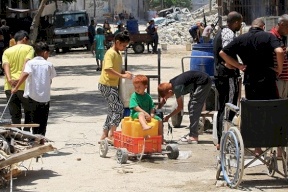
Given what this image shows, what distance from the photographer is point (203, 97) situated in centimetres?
1234

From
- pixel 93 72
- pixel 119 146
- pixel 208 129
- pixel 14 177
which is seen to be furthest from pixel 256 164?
pixel 93 72

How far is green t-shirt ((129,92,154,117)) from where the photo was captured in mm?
10781

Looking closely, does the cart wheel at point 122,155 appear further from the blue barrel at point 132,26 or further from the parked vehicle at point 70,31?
the blue barrel at point 132,26

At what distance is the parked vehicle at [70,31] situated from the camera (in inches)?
1660

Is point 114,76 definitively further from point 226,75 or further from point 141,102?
point 226,75

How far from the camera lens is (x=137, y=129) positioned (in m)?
10.5

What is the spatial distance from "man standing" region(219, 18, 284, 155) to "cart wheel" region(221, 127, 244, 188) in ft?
1.94

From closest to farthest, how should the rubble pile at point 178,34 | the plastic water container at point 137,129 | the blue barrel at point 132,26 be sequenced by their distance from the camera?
the plastic water container at point 137,129, the blue barrel at point 132,26, the rubble pile at point 178,34

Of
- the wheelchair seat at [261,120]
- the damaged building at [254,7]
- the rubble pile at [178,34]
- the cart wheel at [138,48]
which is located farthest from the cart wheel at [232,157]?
the rubble pile at [178,34]

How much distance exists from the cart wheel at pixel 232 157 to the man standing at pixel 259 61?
592 mm

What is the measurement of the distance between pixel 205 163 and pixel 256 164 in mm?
862

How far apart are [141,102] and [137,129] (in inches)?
18.1

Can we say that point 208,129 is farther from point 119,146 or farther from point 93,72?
point 93,72

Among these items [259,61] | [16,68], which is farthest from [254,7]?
[259,61]
